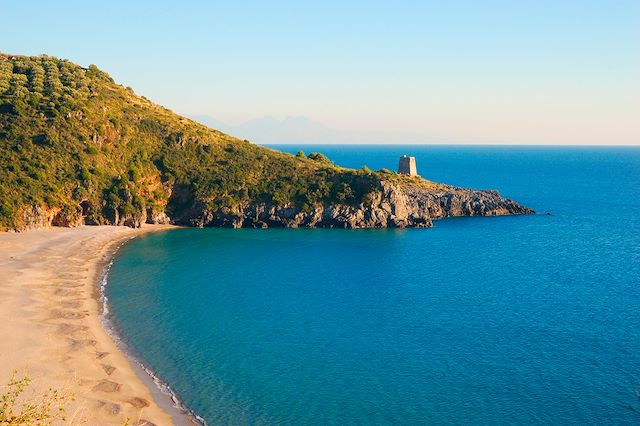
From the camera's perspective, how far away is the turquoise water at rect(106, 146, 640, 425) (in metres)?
38.9

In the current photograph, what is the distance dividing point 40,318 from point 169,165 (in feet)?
232

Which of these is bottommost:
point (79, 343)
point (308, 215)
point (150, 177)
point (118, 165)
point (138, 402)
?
point (138, 402)

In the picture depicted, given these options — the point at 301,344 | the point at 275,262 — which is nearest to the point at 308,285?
the point at 275,262

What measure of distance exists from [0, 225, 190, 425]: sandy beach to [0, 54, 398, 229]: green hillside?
2016 cm

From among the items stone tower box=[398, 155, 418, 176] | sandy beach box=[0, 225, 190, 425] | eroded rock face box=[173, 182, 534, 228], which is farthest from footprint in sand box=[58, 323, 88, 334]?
stone tower box=[398, 155, 418, 176]

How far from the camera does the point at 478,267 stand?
265 feet

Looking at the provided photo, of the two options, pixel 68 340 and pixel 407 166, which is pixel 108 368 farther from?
pixel 407 166

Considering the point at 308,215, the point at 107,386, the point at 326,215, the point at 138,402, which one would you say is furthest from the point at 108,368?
the point at 326,215

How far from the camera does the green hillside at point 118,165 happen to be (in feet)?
327

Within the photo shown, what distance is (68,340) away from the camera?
47781 millimetres

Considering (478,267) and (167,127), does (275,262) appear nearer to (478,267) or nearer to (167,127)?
(478,267)

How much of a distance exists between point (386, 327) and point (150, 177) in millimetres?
78464

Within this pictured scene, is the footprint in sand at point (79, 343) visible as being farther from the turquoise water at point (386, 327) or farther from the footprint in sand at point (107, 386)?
the footprint in sand at point (107, 386)

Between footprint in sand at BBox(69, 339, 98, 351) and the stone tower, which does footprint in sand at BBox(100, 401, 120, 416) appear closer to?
footprint in sand at BBox(69, 339, 98, 351)
